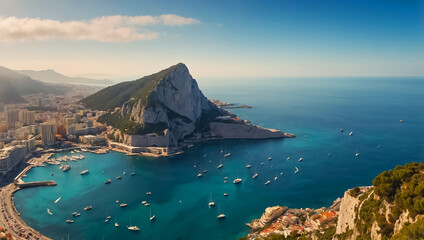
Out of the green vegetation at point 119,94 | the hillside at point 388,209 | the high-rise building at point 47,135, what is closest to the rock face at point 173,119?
the green vegetation at point 119,94

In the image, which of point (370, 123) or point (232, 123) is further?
point (370, 123)

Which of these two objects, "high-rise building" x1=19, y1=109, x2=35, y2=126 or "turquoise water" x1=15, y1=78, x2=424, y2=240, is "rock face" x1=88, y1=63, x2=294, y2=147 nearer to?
"turquoise water" x1=15, y1=78, x2=424, y2=240

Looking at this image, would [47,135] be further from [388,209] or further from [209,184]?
[388,209]

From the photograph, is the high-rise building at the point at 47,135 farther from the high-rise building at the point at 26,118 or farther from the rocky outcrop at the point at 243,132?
the rocky outcrop at the point at 243,132

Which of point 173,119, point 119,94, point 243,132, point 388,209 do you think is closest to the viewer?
point 388,209

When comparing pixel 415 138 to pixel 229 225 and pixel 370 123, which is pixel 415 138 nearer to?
pixel 370 123

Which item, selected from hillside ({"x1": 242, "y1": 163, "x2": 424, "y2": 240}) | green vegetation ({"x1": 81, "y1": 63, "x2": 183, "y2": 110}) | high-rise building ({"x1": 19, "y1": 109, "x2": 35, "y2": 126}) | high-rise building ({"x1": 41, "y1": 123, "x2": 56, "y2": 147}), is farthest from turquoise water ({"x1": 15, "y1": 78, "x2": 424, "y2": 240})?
green vegetation ({"x1": 81, "y1": 63, "x2": 183, "y2": 110})

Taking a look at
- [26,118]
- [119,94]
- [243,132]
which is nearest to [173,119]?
[243,132]

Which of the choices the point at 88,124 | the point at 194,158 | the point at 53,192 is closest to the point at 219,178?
the point at 194,158
